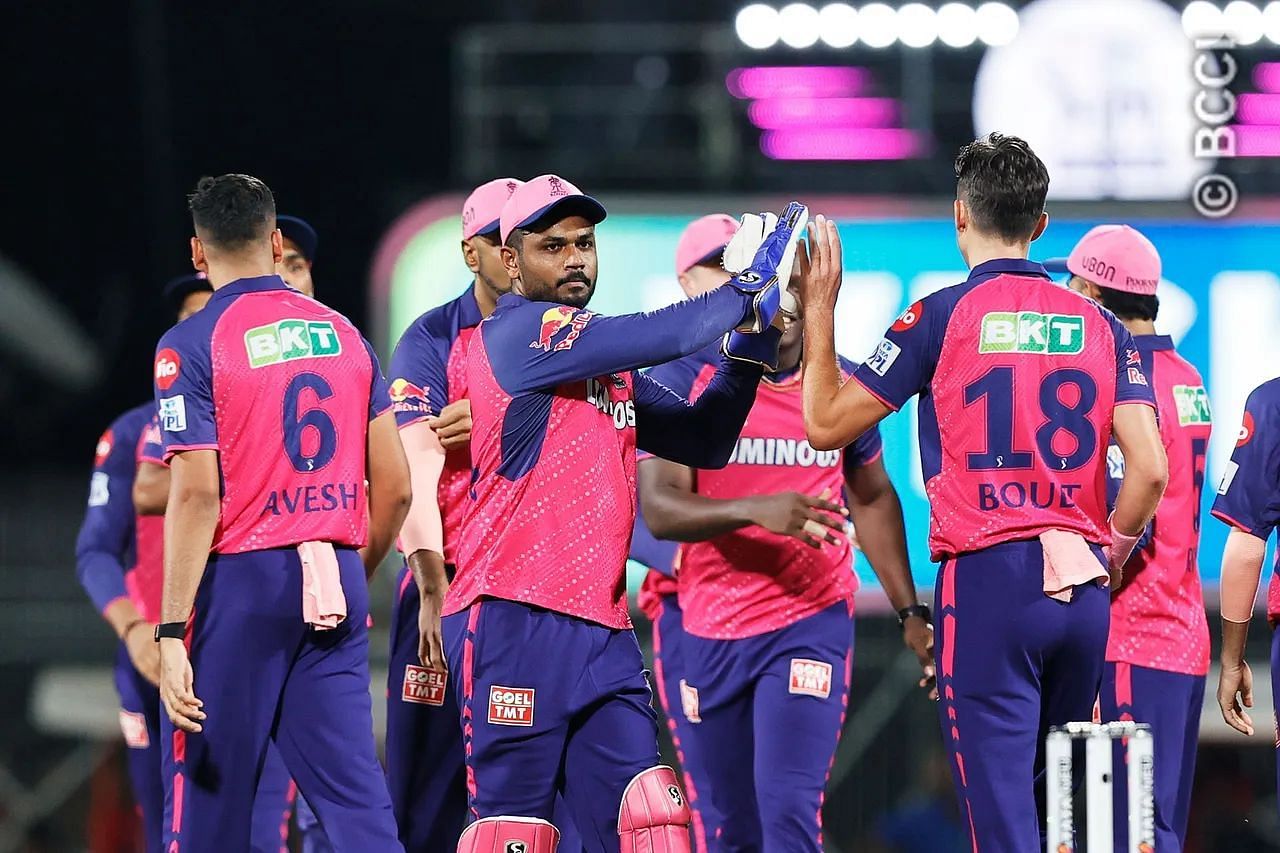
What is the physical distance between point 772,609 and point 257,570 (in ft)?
5.19

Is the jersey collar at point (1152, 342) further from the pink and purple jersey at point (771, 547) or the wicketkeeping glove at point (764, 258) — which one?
the wicketkeeping glove at point (764, 258)

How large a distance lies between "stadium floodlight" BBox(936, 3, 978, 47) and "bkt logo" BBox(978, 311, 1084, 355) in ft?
20.8

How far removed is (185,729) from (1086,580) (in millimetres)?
2167

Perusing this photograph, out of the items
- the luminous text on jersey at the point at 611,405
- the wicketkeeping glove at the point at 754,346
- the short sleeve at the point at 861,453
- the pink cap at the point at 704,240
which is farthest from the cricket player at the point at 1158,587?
the luminous text on jersey at the point at 611,405

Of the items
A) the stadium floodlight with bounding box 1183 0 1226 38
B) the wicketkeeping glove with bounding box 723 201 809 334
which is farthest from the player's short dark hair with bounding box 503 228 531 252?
the stadium floodlight with bounding box 1183 0 1226 38

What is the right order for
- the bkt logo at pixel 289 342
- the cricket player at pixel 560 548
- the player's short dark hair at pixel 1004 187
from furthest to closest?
the bkt logo at pixel 289 342, the player's short dark hair at pixel 1004 187, the cricket player at pixel 560 548

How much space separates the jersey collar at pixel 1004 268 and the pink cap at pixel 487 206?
1.41 metres

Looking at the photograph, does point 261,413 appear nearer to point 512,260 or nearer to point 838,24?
point 512,260

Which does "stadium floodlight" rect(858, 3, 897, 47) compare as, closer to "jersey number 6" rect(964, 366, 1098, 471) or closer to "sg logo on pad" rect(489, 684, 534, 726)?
"jersey number 6" rect(964, 366, 1098, 471)

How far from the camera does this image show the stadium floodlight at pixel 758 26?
33.8ft

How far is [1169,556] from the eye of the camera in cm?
535

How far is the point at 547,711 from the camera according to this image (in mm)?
4074

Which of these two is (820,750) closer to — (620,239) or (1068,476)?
(1068,476)

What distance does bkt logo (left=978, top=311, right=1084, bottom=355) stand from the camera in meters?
4.25
